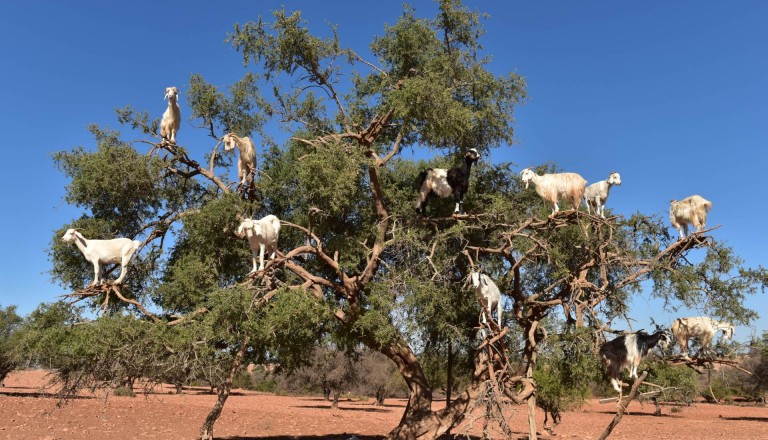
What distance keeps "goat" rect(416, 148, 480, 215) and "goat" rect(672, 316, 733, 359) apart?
17.0 ft

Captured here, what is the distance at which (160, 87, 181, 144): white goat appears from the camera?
12.6m

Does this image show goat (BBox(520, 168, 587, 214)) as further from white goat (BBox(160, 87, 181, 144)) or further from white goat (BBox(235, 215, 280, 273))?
white goat (BBox(160, 87, 181, 144))

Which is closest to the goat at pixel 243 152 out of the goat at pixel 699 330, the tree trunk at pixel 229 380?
the tree trunk at pixel 229 380

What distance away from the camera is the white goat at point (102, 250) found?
38.6 feet

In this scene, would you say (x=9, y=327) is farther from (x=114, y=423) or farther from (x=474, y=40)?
(x=474, y=40)

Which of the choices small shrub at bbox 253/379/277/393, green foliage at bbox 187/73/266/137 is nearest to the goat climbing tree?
green foliage at bbox 187/73/266/137

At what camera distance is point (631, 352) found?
1056 centimetres

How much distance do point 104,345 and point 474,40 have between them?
10.8m

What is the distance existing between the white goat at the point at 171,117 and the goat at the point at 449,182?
5595 millimetres

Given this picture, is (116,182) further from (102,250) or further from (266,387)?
(266,387)

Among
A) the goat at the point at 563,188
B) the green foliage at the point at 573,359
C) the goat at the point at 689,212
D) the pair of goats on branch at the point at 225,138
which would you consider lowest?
the green foliage at the point at 573,359

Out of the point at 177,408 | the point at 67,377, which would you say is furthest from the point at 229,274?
the point at 177,408

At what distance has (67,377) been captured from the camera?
1109 cm

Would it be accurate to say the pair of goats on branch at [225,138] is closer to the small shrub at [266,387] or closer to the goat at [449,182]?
the goat at [449,182]
